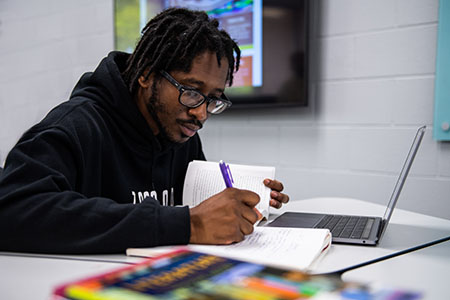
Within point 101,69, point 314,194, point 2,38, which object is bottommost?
point 314,194

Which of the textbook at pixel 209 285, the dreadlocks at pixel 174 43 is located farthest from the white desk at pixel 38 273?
the dreadlocks at pixel 174 43

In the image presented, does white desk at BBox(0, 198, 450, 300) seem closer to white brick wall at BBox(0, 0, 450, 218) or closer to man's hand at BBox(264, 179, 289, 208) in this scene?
man's hand at BBox(264, 179, 289, 208)

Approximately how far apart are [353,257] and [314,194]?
1090mm

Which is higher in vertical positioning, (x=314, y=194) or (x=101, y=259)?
(x=101, y=259)

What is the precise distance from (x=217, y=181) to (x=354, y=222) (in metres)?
0.38

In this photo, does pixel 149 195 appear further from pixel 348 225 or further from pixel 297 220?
pixel 348 225

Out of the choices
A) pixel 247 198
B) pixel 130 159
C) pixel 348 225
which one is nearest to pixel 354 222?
pixel 348 225

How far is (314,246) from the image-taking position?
29.6 inches

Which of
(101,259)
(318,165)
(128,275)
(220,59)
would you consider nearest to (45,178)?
(101,259)

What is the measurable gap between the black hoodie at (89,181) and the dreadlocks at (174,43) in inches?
3.1

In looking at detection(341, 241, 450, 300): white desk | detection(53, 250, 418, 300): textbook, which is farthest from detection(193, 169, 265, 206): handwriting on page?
detection(53, 250, 418, 300): textbook

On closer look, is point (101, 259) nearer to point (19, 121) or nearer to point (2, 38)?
point (19, 121)

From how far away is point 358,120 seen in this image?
1721 mm

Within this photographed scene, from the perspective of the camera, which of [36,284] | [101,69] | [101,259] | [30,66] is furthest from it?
[30,66]
